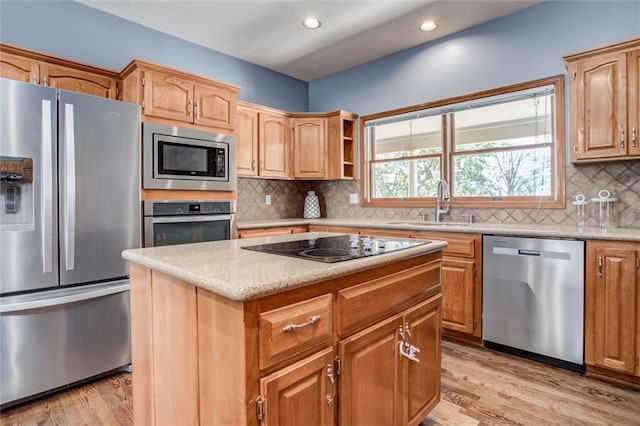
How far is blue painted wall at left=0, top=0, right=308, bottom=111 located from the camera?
2557 millimetres

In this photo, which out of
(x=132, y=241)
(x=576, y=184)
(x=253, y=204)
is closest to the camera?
(x=132, y=241)

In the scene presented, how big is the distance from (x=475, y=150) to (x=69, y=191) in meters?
3.35

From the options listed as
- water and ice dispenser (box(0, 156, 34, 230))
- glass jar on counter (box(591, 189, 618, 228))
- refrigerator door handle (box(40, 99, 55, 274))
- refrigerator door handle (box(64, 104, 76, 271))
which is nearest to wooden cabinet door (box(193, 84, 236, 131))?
refrigerator door handle (box(64, 104, 76, 271))

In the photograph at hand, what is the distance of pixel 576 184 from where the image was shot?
9.02 feet

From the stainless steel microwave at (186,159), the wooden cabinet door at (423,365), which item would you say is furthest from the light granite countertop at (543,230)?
the wooden cabinet door at (423,365)

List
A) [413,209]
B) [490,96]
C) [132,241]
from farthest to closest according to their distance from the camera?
[413,209], [490,96], [132,241]

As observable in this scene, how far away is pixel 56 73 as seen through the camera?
247cm

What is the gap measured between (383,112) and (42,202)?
3267 mm

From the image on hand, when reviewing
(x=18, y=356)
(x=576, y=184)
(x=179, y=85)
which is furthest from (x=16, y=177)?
(x=576, y=184)

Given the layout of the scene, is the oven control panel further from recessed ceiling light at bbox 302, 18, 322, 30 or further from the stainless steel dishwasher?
the stainless steel dishwasher

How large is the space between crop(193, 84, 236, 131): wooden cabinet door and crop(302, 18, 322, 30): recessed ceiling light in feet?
3.11

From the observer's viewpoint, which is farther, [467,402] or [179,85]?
[179,85]

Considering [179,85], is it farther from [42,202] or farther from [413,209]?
[413,209]

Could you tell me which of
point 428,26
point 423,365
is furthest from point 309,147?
point 423,365
